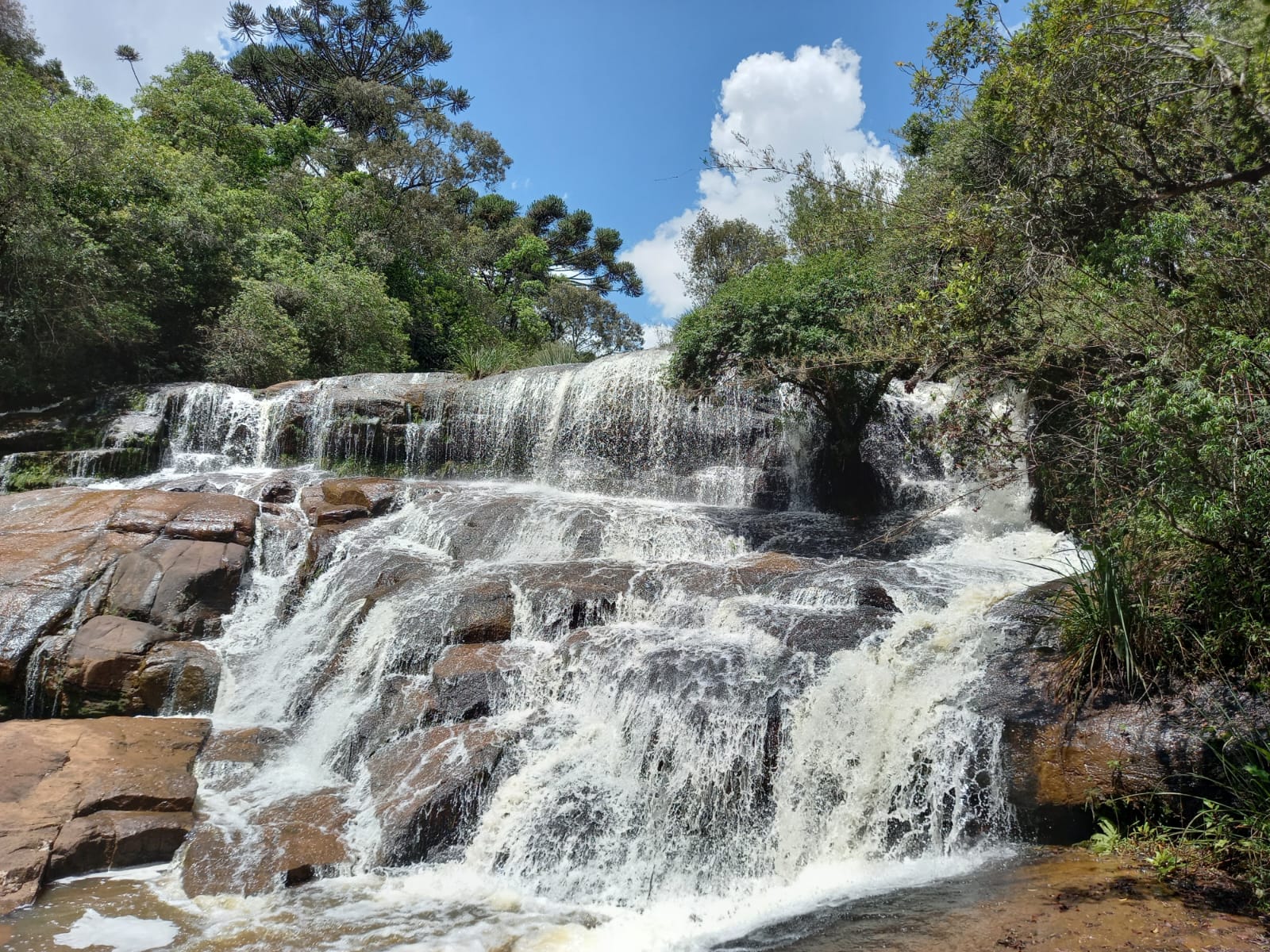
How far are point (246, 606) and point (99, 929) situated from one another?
205 inches

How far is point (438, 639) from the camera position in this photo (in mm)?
7855

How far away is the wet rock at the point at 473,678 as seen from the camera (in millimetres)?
6824

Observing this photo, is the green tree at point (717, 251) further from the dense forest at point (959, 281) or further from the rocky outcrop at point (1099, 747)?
the rocky outcrop at point (1099, 747)

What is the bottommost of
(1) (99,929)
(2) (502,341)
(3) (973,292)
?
(1) (99,929)

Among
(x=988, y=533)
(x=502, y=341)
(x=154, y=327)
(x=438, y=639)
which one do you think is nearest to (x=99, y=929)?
(x=438, y=639)

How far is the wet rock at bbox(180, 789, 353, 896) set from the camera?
5246mm

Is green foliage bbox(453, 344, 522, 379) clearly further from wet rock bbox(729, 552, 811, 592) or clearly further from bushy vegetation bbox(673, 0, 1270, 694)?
bushy vegetation bbox(673, 0, 1270, 694)

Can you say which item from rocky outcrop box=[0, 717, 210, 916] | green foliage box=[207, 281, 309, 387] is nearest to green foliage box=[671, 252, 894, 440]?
rocky outcrop box=[0, 717, 210, 916]

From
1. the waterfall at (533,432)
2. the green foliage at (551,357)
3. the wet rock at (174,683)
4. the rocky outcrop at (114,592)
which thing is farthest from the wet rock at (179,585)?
the green foliage at (551,357)

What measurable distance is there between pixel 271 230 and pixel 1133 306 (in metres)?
22.9

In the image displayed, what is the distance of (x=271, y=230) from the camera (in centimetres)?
2253

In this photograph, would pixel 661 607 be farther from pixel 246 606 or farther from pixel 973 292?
pixel 246 606

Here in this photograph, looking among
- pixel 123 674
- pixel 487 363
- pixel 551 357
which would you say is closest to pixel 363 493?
pixel 123 674

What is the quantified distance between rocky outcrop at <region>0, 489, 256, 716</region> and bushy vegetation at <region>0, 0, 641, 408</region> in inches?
282
